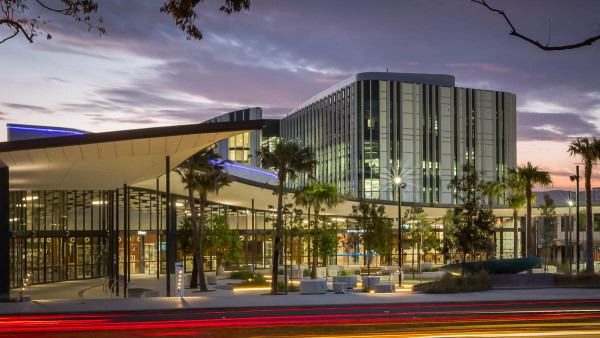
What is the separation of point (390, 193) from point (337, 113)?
18.8 meters

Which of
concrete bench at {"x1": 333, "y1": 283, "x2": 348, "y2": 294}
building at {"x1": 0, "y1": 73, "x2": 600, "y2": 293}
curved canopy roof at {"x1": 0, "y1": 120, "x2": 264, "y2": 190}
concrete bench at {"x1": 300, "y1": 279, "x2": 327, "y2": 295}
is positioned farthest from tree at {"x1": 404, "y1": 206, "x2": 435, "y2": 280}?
curved canopy roof at {"x1": 0, "y1": 120, "x2": 264, "y2": 190}

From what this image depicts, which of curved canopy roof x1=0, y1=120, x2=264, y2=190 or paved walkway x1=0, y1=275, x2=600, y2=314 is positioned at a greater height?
curved canopy roof x1=0, y1=120, x2=264, y2=190

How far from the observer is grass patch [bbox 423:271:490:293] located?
30.9m

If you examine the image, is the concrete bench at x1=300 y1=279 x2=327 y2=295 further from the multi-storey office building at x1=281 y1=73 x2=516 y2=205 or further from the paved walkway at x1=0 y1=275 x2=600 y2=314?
the multi-storey office building at x1=281 y1=73 x2=516 y2=205

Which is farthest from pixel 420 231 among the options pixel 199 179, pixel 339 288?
pixel 339 288

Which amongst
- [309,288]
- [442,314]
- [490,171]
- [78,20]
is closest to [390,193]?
[490,171]

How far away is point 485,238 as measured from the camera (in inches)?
1672

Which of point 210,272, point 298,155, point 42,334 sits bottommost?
point 210,272

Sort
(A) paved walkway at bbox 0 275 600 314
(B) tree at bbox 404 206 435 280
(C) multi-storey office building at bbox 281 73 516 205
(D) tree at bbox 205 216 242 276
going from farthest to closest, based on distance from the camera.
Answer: (C) multi-storey office building at bbox 281 73 516 205, (B) tree at bbox 404 206 435 280, (D) tree at bbox 205 216 242 276, (A) paved walkway at bbox 0 275 600 314

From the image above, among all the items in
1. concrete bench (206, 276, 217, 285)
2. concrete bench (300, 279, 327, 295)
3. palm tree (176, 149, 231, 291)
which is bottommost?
concrete bench (206, 276, 217, 285)

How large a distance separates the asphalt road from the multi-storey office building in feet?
288

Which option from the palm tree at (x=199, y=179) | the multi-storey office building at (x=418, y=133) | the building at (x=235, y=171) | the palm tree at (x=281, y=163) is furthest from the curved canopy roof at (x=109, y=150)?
the multi-storey office building at (x=418, y=133)

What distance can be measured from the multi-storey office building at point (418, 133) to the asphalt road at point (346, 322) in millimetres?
87892

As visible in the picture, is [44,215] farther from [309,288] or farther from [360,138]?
[360,138]
